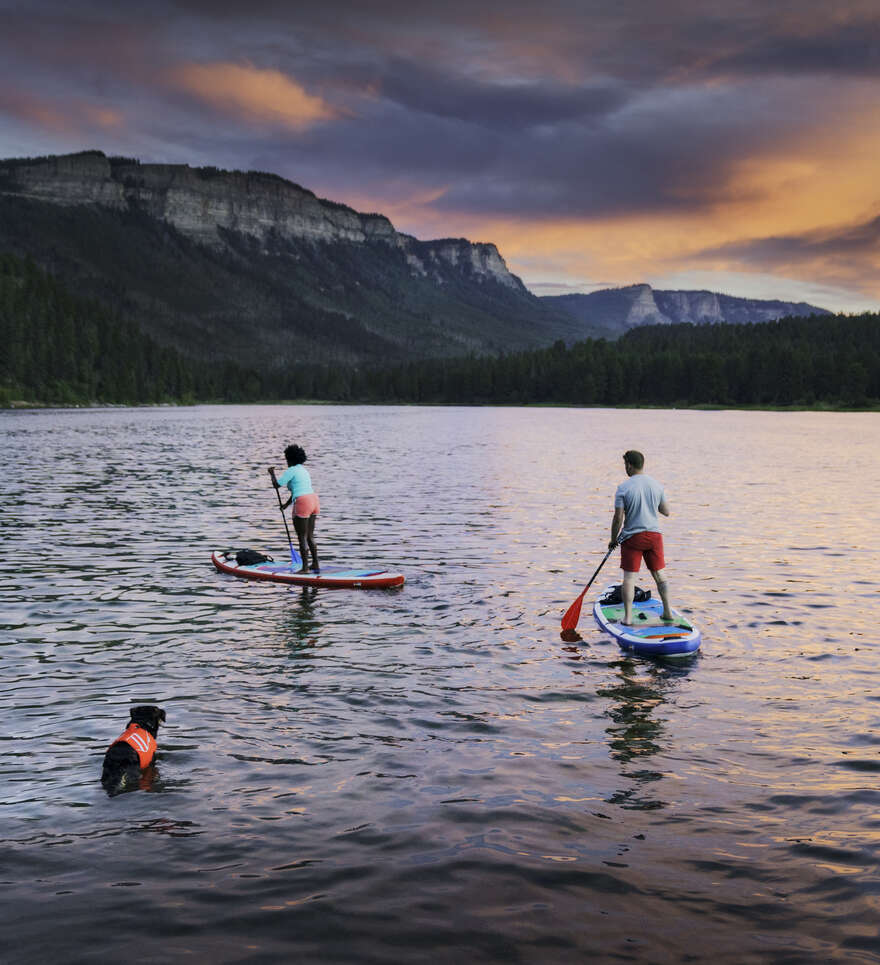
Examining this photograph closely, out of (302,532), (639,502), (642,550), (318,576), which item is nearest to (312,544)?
(302,532)

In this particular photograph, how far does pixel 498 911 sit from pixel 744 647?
9.85 metres

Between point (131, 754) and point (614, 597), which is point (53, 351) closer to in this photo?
point (614, 597)

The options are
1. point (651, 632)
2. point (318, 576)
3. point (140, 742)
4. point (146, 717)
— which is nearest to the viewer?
point (140, 742)

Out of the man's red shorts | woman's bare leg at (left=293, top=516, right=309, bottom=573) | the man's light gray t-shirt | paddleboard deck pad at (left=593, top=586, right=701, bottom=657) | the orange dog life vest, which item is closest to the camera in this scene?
the orange dog life vest

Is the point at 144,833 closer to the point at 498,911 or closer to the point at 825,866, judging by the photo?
the point at 498,911

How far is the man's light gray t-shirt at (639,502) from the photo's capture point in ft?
50.2

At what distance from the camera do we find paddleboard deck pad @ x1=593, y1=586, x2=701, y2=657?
1433 cm

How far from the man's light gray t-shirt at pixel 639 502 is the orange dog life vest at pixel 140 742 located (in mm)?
9107

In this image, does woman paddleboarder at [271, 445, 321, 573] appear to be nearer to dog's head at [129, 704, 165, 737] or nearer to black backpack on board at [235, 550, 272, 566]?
black backpack on board at [235, 550, 272, 566]

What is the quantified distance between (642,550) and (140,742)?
9.54 meters

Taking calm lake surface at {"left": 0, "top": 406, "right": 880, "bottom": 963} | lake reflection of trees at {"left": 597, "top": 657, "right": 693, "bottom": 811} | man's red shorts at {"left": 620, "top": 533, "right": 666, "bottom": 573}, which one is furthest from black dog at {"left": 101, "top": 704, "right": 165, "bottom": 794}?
man's red shorts at {"left": 620, "top": 533, "right": 666, "bottom": 573}

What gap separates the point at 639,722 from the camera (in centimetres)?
1140

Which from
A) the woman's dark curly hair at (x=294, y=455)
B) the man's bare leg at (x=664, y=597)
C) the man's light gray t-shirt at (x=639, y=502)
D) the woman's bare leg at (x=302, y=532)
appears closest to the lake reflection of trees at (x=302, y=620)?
the woman's bare leg at (x=302, y=532)

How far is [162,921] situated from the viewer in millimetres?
6598
